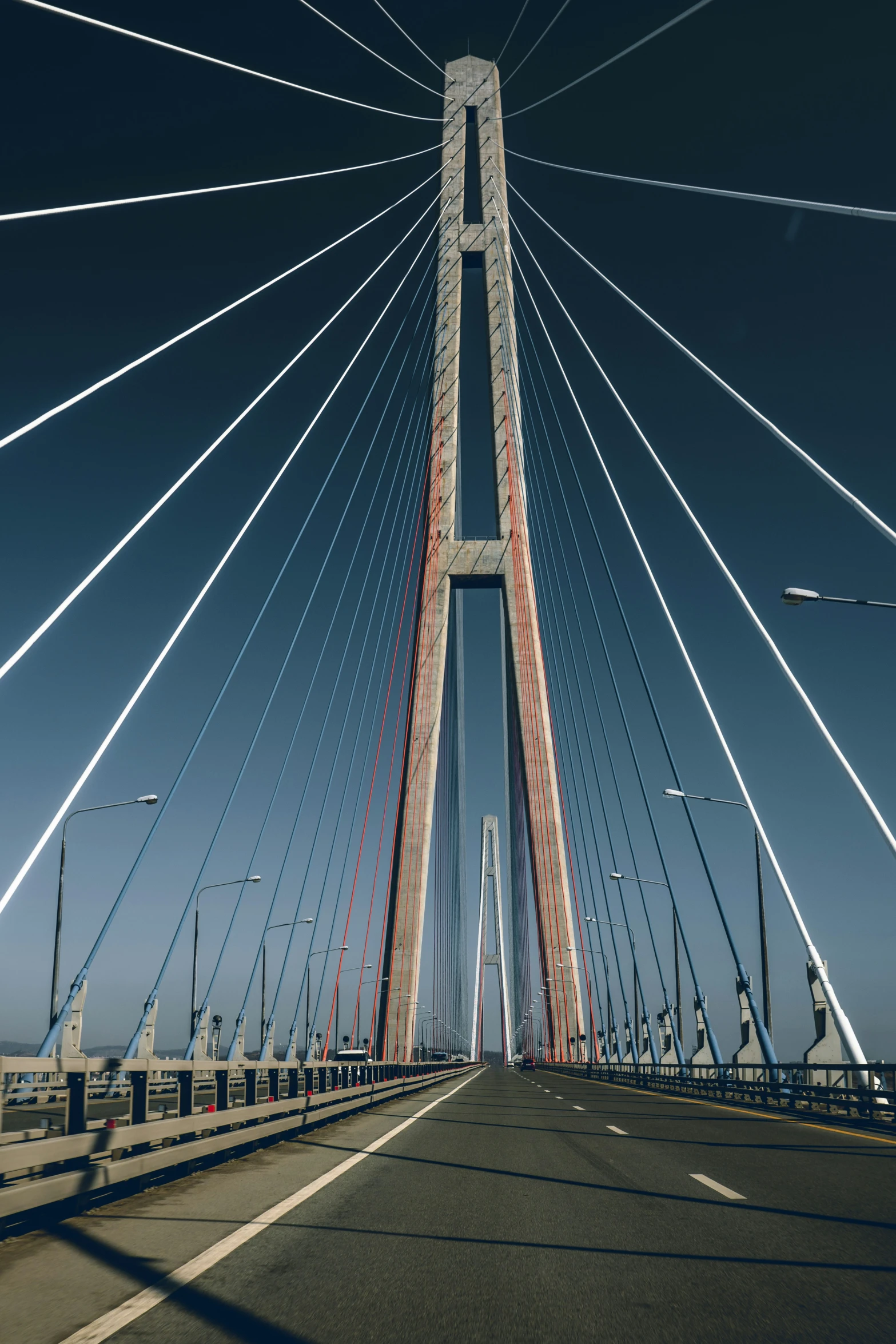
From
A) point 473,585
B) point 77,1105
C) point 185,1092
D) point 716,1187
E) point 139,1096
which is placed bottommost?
point 716,1187

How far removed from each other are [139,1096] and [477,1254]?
350 centimetres

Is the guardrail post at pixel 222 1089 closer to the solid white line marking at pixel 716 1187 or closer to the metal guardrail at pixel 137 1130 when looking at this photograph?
the metal guardrail at pixel 137 1130

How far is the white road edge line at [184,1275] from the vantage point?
4.94 metres

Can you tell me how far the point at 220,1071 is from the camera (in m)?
11.8

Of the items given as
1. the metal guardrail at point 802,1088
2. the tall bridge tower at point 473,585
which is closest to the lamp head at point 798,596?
the metal guardrail at point 802,1088

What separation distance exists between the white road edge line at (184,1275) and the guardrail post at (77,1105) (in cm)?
136

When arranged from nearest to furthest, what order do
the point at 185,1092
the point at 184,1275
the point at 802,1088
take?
the point at 184,1275, the point at 185,1092, the point at 802,1088

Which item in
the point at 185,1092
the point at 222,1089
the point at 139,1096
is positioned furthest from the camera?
the point at 222,1089

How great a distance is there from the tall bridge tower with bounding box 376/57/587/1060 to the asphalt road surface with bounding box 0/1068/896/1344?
2783 centimetres

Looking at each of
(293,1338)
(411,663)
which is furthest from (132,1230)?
(411,663)

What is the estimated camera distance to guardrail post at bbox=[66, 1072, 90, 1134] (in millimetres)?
8133

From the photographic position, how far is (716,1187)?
9.38 metres

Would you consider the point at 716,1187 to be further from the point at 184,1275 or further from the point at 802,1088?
the point at 802,1088

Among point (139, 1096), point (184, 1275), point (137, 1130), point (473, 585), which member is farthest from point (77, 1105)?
point (473, 585)
